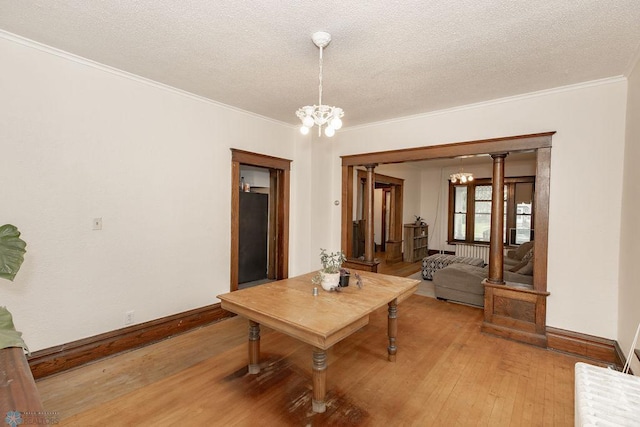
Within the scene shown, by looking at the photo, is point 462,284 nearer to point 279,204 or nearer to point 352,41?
point 279,204

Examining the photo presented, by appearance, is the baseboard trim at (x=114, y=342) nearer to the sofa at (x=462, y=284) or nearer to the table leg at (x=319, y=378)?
the table leg at (x=319, y=378)

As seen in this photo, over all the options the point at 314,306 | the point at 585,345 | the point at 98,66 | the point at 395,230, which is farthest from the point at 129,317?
the point at 395,230

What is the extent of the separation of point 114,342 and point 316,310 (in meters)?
2.16

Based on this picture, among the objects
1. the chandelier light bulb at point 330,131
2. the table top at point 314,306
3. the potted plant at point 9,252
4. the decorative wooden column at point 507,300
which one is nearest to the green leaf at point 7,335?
A: the potted plant at point 9,252

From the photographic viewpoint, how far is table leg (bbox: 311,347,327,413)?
197 centimetres

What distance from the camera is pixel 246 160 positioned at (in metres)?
4.04

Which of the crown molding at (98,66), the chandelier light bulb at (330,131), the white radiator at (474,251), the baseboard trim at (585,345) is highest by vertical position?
the crown molding at (98,66)

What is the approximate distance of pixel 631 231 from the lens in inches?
96.7

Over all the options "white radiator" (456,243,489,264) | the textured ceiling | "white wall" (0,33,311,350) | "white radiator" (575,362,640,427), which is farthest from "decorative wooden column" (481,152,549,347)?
"white radiator" (456,243,489,264)

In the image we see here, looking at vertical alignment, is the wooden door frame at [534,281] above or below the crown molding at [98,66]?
below

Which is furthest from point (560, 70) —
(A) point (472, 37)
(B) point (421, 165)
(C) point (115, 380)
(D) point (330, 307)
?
(B) point (421, 165)

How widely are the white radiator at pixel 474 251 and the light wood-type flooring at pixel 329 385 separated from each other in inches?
173

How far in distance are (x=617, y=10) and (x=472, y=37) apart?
811mm

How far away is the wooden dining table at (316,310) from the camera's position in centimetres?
185
